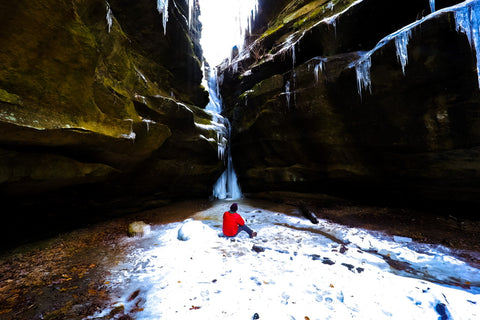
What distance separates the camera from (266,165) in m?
12.4

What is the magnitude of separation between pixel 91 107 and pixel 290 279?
6391mm

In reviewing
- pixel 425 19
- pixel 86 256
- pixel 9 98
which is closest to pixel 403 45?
pixel 425 19

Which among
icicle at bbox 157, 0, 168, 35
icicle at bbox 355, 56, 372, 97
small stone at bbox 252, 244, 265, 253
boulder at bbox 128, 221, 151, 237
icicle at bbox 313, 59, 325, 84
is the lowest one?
small stone at bbox 252, 244, 265, 253

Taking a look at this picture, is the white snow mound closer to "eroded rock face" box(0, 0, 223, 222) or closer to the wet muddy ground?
the wet muddy ground

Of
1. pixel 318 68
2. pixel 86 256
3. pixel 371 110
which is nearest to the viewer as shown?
pixel 86 256

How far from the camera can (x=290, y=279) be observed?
3.37m

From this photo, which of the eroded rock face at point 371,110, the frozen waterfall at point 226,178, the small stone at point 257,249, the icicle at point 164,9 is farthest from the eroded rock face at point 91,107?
the small stone at point 257,249

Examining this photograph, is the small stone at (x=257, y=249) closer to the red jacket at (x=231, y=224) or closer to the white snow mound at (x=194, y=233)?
the red jacket at (x=231, y=224)

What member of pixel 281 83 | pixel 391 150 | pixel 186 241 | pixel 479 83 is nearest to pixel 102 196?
pixel 186 241

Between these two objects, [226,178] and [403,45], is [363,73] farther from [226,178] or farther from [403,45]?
[226,178]

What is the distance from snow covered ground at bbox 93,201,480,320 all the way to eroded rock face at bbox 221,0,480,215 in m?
3.56

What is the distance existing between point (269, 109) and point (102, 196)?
9.77 metres

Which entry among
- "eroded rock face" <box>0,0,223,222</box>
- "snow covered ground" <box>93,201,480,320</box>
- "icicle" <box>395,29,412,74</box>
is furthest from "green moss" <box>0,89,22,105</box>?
"icicle" <box>395,29,412,74</box>

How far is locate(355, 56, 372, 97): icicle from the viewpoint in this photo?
709cm
